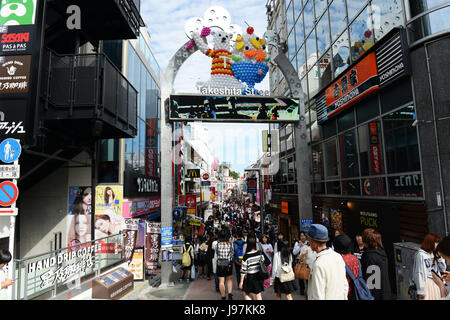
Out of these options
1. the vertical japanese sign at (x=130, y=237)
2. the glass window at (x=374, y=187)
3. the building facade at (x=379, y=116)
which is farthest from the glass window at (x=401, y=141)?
the vertical japanese sign at (x=130, y=237)

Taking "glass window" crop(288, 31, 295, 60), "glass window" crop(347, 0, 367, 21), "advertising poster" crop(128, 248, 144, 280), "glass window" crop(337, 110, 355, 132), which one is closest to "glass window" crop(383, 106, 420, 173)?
"glass window" crop(337, 110, 355, 132)

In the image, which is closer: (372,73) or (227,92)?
(372,73)

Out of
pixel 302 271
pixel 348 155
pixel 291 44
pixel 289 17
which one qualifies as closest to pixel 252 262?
pixel 302 271

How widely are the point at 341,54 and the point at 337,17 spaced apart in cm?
185

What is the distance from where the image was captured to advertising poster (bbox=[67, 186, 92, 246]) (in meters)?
11.5

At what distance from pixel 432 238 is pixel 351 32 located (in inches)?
370

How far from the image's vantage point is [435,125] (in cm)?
712

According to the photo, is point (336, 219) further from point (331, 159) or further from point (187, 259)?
point (187, 259)

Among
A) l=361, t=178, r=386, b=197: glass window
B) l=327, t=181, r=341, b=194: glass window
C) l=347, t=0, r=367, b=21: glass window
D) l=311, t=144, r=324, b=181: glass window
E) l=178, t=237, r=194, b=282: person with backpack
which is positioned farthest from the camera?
l=311, t=144, r=324, b=181: glass window

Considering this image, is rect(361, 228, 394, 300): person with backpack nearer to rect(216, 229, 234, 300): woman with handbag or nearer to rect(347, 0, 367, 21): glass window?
rect(216, 229, 234, 300): woman with handbag

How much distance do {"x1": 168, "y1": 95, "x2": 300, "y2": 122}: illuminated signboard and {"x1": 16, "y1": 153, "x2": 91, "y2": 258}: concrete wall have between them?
4.82 m

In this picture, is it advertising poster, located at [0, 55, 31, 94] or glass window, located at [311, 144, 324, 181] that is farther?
glass window, located at [311, 144, 324, 181]

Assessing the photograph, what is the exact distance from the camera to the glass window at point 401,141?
776 centimetres

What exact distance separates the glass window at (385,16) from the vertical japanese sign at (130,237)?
37.8ft
